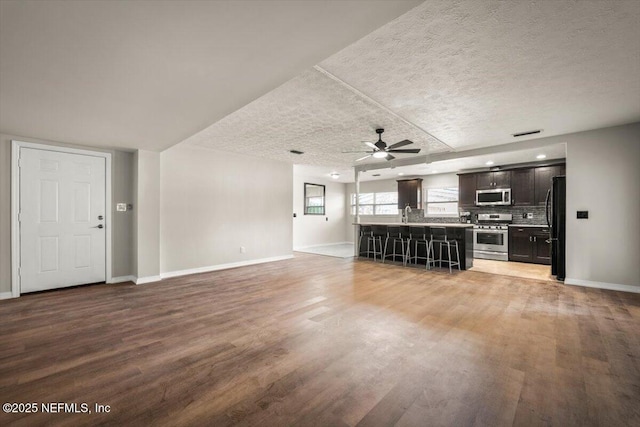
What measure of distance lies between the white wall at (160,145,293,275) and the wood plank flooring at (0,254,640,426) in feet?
4.93

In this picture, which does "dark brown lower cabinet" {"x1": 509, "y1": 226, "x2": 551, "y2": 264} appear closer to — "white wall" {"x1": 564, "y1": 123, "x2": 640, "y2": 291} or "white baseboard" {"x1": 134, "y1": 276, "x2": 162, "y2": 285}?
"white wall" {"x1": 564, "y1": 123, "x2": 640, "y2": 291}

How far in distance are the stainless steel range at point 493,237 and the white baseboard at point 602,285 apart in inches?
93.3

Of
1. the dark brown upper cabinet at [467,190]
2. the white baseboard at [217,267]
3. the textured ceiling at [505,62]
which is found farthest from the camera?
the dark brown upper cabinet at [467,190]

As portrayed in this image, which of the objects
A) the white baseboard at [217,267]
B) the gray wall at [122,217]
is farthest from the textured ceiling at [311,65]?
the white baseboard at [217,267]

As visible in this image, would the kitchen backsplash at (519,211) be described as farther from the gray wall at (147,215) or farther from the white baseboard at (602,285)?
the gray wall at (147,215)

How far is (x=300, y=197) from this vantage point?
963cm

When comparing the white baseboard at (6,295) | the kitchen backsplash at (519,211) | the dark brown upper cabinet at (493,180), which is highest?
Answer: the dark brown upper cabinet at (493,180)

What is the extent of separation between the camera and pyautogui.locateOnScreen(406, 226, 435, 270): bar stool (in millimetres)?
6137

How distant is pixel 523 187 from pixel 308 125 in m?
5.95

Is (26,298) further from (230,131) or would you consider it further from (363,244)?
(363,244)

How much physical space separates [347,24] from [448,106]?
2398 millimetres

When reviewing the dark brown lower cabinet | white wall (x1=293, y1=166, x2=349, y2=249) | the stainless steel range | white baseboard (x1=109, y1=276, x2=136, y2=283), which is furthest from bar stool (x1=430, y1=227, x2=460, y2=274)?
white baseboard (x1=109, y1=276, x2=136, y2=283)

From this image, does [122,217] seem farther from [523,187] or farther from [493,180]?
[523,187]

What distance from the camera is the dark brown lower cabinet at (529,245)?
6316 mm
